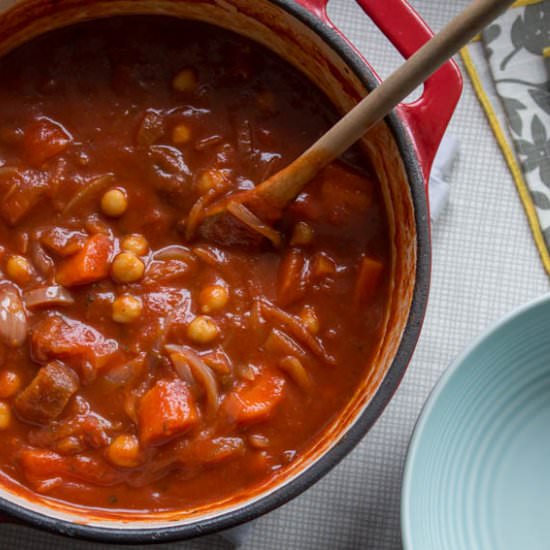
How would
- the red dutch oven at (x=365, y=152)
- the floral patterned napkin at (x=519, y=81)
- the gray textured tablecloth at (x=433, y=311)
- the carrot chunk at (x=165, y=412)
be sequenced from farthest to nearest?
1. the floral patterned napkin at (x=519, y=81)
2. the gray textured tablecloth at (x=433, y=311)
3. the carrot chunk at (x=165, y=412)
4. the red dutch oven at (x=365, y=152)

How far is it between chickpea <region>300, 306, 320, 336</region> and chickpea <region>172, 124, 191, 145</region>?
586 millimetres

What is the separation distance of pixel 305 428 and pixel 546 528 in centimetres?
85

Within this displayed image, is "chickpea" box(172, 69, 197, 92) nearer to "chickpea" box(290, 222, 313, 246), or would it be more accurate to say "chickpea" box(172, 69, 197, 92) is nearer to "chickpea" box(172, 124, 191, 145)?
"chickpea" box(172, 124, 191, 145)

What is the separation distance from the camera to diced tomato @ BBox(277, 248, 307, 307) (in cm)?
270

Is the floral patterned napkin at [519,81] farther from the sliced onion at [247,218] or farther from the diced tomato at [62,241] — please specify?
the diced tomato at [62,241]

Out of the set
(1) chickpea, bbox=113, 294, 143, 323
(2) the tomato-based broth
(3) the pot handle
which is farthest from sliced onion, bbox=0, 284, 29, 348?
(3) the pot handle

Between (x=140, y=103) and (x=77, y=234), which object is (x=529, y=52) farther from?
(x=77, y=234)

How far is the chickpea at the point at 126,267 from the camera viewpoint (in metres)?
2.66

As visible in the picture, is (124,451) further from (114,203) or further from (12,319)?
(114,203)

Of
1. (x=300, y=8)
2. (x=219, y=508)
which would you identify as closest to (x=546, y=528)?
(x=219, y=508)

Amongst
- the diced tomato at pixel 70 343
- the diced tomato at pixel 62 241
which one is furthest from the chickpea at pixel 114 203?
the diced tomato at pixel 70 343

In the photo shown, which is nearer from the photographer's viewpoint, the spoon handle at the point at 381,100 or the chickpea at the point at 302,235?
the spoon handle at the point at 381,100

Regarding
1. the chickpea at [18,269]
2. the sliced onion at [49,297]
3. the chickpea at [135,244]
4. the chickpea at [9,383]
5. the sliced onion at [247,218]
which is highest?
the sliced onion at [247,218]

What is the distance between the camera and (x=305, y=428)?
8.90ft
